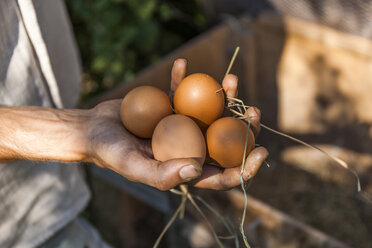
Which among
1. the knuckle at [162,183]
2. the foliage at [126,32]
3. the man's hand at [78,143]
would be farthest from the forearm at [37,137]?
the foliage at [126,32]

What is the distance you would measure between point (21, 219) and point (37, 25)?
64 cm

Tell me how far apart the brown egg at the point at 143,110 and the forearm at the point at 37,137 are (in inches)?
5.6

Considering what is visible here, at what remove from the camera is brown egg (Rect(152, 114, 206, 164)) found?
1.12m

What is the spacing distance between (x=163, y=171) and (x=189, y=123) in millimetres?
225

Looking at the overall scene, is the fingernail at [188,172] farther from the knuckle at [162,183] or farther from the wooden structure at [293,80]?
the wooden structure at [293,80]

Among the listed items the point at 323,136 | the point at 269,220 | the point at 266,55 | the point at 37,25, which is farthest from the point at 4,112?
the point at 323,136

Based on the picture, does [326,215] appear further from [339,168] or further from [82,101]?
[82,101]

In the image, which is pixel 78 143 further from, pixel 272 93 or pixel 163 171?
pixel 272 93

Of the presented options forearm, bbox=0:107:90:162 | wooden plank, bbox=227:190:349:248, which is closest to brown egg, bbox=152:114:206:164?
forearm, bbox=0:107:90:162

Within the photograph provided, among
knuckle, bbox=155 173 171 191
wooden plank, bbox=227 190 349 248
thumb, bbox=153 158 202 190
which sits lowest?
wooden plank, bbox=227 190 349 248

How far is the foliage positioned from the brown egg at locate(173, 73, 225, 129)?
1.39 m

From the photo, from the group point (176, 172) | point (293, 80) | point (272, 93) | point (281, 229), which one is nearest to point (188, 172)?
point (176, 172)

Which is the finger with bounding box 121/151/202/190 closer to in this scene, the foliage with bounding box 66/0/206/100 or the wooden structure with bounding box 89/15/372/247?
the wooden structure with bounding box 89/15/372/247

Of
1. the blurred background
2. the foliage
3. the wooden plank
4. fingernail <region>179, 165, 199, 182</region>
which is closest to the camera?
fingernail <region>179, 165, 199, 182</region>
